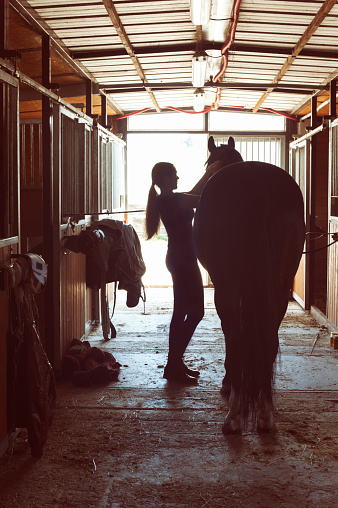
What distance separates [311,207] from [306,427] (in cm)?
329

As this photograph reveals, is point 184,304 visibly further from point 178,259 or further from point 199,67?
point 199,67

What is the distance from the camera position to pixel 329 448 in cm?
255

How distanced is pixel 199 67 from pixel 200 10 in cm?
152

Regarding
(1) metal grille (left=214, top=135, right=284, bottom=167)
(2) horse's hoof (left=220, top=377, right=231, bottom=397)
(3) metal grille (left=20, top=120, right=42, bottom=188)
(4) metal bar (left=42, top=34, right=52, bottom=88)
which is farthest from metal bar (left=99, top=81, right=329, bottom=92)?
(2) horse's hoof (left=220, top=377, right=231, bottom=397)

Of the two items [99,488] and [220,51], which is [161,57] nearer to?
[220,51]

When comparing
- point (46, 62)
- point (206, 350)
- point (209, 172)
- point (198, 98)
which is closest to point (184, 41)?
point (46, 62)

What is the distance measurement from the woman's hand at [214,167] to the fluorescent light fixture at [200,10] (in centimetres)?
87

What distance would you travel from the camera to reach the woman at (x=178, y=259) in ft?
11.4

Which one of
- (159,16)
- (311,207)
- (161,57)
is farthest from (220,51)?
(311,207)

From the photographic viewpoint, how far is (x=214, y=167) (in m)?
3.11

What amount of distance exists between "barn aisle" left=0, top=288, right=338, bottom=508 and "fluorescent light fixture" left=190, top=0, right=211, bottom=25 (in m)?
2.20

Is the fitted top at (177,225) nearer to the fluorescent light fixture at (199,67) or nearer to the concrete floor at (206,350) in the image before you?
the concrete floor at (206,350)

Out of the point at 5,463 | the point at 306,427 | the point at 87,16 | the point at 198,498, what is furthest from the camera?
the point at 87,16

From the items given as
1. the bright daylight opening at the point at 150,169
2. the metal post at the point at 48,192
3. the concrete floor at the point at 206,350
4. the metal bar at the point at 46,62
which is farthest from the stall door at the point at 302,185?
the metal bar at the point at 46,62
